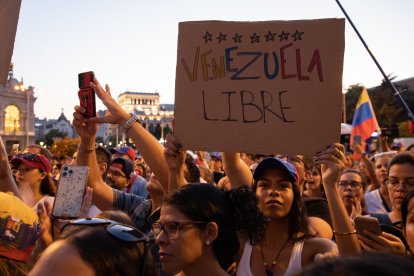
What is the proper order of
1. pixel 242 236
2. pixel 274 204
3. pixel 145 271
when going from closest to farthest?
pixel 145 271 → pixel 242 236 → pixel 274 204

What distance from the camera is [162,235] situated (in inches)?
90.4

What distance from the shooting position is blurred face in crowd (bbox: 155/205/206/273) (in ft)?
7.43

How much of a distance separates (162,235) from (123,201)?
131 cm

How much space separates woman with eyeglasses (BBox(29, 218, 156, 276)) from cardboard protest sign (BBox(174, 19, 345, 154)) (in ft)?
4.95

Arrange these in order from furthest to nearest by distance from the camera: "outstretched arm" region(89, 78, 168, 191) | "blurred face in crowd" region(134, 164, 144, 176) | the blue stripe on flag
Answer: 1. the blue stripe on flag
2. "blurred face in crowd" region(134, 164, 144, 176)
3. "outstretched arm" region(89, 78, 168, 191)

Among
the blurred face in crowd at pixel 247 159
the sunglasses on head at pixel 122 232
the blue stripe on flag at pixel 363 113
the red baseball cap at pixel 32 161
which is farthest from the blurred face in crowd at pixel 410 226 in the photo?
the blue stripe on flag at pixel 363 113

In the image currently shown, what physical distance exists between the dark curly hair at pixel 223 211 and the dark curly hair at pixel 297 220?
1.45 ft

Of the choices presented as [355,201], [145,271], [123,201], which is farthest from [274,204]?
[355,201]

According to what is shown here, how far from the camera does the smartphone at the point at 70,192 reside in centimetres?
252

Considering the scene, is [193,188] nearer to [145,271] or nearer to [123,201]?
[145,271]

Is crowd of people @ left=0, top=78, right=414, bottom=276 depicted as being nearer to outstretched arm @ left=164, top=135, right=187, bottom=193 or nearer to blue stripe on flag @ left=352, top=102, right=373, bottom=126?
outstretched arm @ left=164, top=135, right=187, bottom=193

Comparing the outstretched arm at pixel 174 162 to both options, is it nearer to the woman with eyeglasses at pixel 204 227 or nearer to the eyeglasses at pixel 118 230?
the woman with eyeglasses at pixel 204 227

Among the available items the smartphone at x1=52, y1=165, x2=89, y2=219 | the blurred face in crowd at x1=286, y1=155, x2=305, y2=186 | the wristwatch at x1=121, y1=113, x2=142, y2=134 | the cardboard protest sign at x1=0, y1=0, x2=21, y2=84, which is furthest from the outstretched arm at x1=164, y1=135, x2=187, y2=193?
the blurred face in crowd at x1=286, y1=155, x2=305, y2=186

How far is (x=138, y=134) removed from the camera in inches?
128
